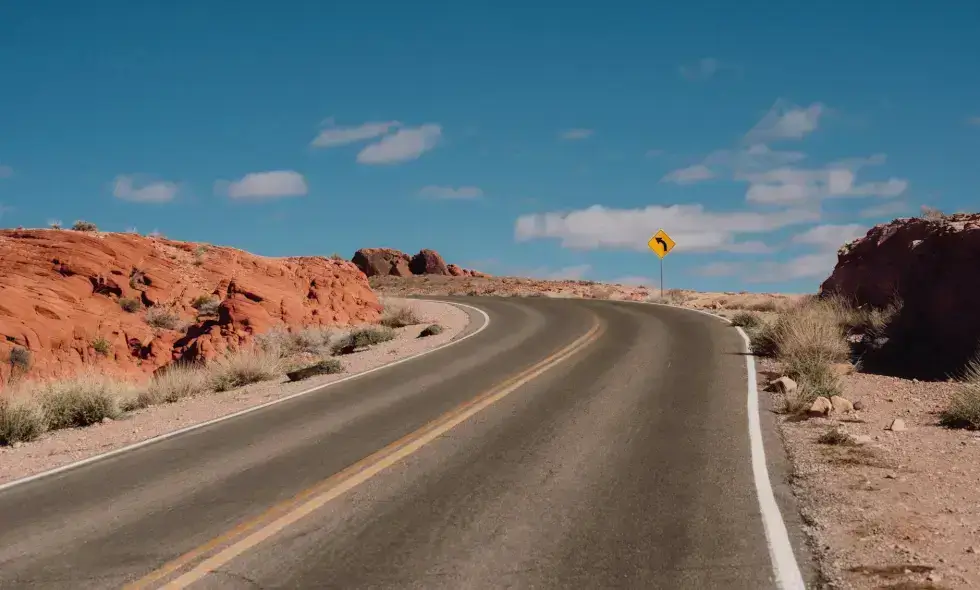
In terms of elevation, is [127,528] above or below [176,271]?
below

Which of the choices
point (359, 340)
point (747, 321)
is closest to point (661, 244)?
point (747, 321)

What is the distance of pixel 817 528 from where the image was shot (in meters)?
6.52

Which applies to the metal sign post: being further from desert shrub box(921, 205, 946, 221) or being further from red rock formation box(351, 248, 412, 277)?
red rock formation box(351, 248, 412, 277)

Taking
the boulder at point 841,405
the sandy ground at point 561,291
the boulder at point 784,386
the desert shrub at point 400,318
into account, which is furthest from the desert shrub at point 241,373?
the sandy ground at point 561,291

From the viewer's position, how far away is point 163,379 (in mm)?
17156

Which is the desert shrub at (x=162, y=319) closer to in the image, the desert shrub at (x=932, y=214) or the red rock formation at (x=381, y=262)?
the desert shrub at (x=932, y=214)

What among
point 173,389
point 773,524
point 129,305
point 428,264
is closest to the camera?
point 773,524

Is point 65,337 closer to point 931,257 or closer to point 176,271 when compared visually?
point 176,271

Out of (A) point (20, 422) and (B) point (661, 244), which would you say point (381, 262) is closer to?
(B) point (661, 244)

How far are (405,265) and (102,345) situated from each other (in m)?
63.4

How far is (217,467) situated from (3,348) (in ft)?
52.4

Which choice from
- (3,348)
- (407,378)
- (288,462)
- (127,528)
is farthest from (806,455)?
(3,348)

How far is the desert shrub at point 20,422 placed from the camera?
12094mm

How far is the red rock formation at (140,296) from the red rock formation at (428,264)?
52.2 metres
